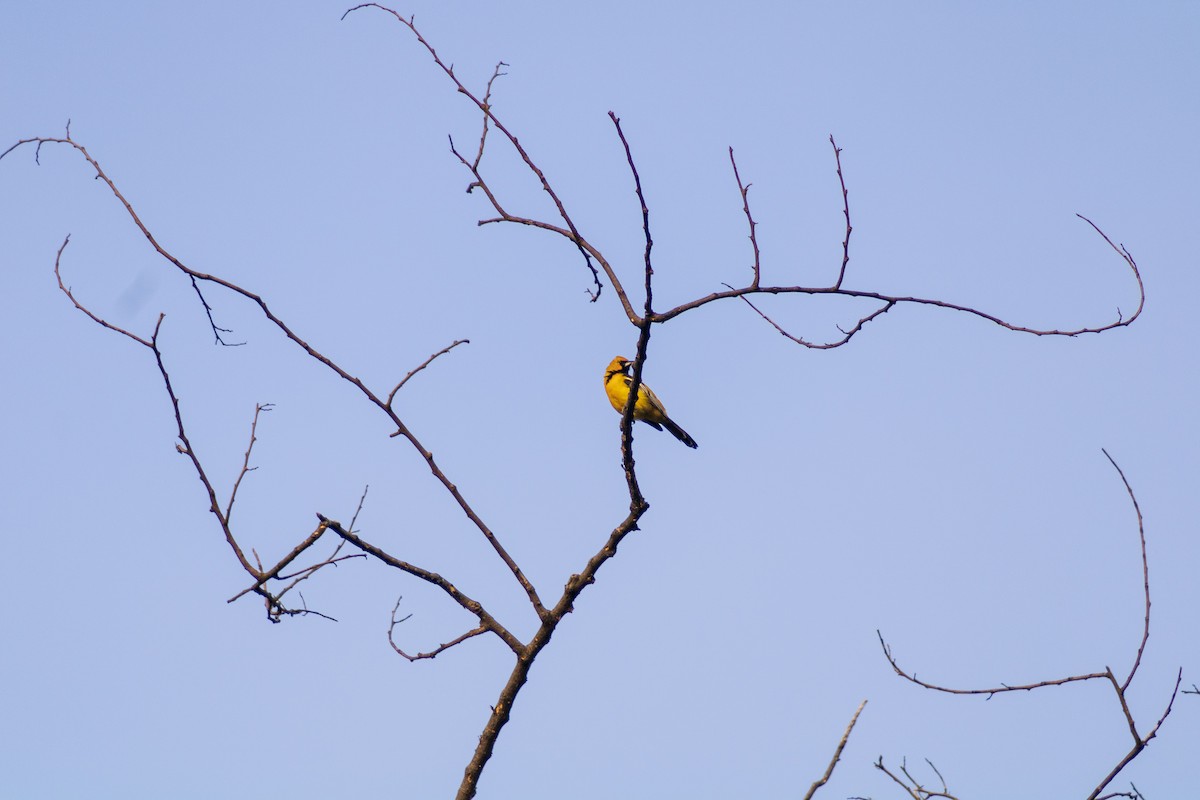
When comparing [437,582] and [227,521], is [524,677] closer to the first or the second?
[437,582]

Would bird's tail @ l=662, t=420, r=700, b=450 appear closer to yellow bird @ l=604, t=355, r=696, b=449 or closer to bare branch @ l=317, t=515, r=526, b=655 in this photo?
yellow bird @ l=604, t=355, r=696, b=449

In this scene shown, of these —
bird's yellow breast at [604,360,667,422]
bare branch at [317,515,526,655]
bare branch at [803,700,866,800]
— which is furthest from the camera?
bird's yellow breast at [604,360,667,422]

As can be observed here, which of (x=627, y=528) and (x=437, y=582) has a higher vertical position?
(x=627, y=528)

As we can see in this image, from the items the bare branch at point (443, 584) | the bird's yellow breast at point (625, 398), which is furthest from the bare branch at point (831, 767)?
the bird's yellow breast at point (625, 398)

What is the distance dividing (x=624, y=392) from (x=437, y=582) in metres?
5.05

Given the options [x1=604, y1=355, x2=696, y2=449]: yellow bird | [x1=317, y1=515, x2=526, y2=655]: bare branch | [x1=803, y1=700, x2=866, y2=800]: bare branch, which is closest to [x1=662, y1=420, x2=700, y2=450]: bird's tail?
[x1=604, y1=355, x2=696, y2=449]: yellow bird

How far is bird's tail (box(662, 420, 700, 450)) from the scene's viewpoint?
924 centimetres

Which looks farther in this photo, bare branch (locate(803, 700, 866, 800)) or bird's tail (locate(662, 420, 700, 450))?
bird's tail (locate(662, 420, 700, 450))

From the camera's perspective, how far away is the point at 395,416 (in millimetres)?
4105

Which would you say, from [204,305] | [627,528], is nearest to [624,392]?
[627,528]

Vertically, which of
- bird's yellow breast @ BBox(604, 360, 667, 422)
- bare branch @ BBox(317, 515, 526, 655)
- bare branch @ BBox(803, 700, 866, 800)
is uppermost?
bird's yellow breast @ BBox(604, 360, 667, 422)

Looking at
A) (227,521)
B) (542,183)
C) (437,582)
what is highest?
(542,183)

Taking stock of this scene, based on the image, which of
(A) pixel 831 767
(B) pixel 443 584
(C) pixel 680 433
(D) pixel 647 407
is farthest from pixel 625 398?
(A) pixel 831 767

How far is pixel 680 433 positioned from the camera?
927cm
